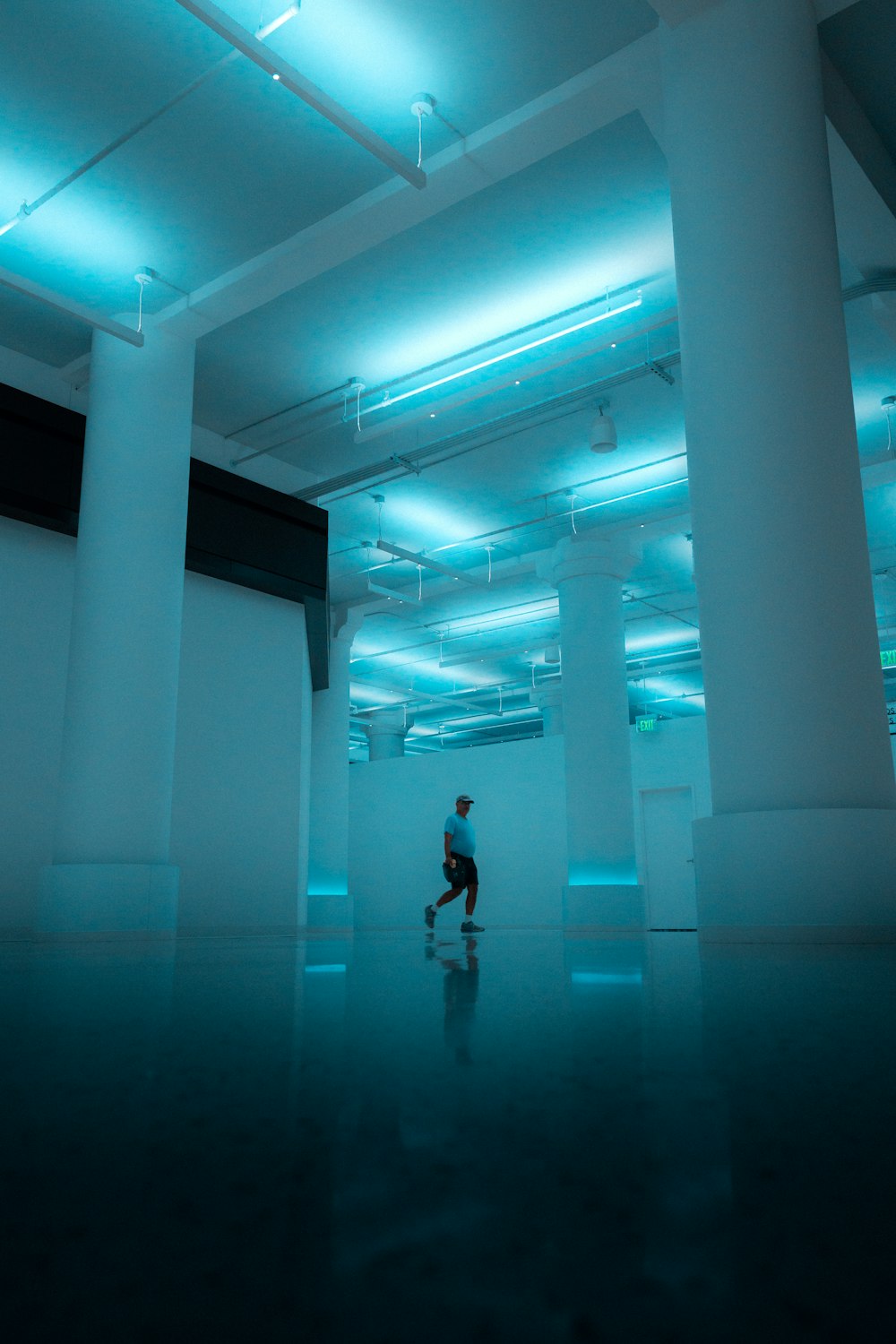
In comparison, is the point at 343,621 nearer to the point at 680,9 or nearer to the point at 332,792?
the point at 332,792

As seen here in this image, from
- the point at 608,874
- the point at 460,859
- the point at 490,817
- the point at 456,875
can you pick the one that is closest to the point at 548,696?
the point at 490,817

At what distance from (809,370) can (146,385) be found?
5.57m

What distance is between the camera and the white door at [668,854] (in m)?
18.2

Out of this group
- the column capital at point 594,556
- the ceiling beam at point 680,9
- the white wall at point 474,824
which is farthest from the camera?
the white wall at point 474,824

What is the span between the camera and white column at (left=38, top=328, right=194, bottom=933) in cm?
680

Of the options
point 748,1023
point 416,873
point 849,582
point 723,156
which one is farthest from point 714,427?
point 416,873

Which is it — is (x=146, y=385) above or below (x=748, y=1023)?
above

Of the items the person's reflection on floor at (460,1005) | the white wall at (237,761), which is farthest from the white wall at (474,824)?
the person's reflection on floor at (460,1005)

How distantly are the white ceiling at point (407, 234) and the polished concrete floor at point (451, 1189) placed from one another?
12.6 ft

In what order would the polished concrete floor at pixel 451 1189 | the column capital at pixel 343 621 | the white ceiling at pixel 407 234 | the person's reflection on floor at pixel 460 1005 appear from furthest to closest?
the column capital at pixel 343 621 → the white ceiling at pixel 407 234 → the person's reflection on floor at pixel 460 1005 → the polished concrete floor at pixel 451 1189

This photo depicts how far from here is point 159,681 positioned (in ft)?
23.9

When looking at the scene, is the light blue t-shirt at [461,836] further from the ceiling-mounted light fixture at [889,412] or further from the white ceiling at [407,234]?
the ceiling-mounted light fixture at [889,412]

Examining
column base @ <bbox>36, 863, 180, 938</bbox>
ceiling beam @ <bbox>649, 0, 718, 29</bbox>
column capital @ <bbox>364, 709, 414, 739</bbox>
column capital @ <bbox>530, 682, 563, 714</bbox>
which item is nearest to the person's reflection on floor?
ceiling beam @ <bbox>649, 0, 718, 29</bbox>

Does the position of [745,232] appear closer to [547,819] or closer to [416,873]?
Result: [547,819]
